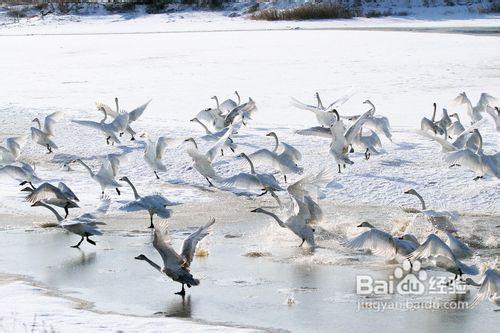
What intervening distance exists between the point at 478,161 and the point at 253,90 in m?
7.36

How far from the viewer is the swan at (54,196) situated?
9211mm

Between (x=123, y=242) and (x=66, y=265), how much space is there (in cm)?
82

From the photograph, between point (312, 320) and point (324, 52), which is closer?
point (312, 320)

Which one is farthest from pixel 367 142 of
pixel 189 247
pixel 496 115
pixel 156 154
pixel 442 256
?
pixel 189 247

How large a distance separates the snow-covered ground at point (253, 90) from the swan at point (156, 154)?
0.59 feet

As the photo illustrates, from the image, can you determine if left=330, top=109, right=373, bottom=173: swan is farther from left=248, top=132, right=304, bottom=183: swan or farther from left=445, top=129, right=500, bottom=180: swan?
left=445, top=129, right=500, bottom=180: swan

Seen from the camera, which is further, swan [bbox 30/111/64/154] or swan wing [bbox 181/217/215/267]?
swan [bbox 30/111/64/154]

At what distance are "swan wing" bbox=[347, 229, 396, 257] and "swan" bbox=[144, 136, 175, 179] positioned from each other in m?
3.94

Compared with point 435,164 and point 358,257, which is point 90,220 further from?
point 435,164

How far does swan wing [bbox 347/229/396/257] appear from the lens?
7.51 meters

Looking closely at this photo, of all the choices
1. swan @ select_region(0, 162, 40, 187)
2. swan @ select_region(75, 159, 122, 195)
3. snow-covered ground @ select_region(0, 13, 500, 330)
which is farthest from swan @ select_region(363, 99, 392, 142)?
swan @ select_region(0, 162, 40, 187)

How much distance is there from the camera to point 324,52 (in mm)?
22094

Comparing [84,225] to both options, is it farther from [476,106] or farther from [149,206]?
[476,106]

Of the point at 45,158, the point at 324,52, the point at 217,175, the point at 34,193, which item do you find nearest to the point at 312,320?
the point at 34,193
